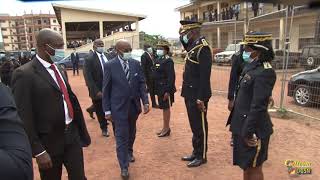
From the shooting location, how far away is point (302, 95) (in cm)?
997

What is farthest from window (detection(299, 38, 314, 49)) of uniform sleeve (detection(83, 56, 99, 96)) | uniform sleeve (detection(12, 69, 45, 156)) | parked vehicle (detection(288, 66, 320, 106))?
uniform sleeve (detection(12, 69, 45, 156))

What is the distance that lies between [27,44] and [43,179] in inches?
4474

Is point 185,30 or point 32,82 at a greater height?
point 185,30

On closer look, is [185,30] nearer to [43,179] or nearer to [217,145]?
[217,145]

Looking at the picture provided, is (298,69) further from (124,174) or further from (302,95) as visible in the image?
(124,174)

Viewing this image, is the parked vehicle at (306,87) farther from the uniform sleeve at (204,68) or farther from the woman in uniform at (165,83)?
the uniform sleeve at (204,68)

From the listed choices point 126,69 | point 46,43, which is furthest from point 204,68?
point 46,43

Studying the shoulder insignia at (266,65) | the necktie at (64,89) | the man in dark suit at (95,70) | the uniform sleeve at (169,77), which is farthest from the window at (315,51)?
the necktie at (64,89)

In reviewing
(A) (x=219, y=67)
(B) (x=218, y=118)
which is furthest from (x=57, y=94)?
(A) (x=219, y=67)

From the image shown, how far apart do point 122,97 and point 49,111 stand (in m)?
1.74

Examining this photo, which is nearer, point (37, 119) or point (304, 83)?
point (37, 119)

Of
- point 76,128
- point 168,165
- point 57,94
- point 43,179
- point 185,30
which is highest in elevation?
point 185,30

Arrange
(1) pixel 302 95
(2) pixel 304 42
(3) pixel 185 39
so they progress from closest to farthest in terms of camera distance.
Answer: (3) pixel 185 39 < (1) pixel 302 95 < (2) pixel 304 42

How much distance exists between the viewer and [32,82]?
123 inches
